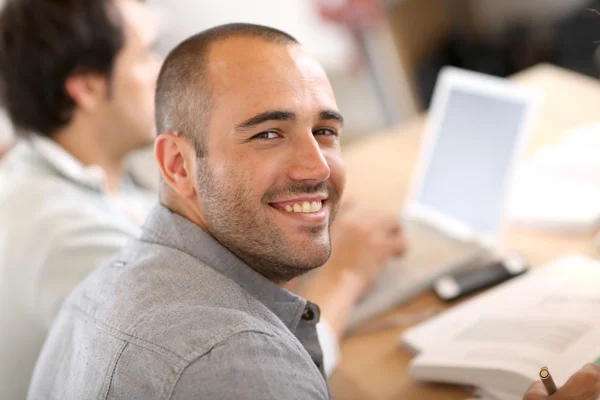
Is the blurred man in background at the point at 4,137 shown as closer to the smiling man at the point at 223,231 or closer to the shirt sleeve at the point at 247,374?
the smiling man at the point at 223,231

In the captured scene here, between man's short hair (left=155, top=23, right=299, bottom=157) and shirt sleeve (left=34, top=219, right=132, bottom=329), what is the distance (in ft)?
1.14

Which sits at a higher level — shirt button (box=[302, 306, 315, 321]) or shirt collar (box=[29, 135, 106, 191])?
shirt collar (box=[29, 135, 106, 191])

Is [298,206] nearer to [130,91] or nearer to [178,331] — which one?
[178,331]

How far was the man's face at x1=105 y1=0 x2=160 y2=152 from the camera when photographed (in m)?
1.46

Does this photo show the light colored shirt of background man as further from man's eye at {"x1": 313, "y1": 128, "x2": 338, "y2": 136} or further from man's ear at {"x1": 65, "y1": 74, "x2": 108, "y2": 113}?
man's eye at {"x1": 313, "y1": 128, "x2": 338, "y2": 136}

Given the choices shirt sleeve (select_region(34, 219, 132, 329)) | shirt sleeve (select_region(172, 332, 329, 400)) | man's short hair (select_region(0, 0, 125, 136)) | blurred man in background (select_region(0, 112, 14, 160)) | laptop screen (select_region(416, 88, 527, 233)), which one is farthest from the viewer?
blurred man in background (select_region(0, 112, 14, 160))

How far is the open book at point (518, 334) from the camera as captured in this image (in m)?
0.87

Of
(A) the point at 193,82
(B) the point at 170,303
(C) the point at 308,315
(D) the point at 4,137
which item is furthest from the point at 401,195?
(D) the point at 4,137

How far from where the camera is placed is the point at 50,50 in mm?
1389

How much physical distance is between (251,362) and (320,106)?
1.15 ft

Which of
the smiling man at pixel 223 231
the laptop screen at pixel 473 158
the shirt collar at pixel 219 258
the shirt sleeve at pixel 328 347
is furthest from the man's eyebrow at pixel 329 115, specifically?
the laptop screen at pixel 473 158

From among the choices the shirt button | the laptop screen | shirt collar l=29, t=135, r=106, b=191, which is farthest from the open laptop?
shirt collar l=29, t=135, r=106, b=191

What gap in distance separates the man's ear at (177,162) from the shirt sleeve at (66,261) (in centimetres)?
33

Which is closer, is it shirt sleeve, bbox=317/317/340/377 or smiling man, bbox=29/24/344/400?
smiling man, bbox=29/24/344/400
